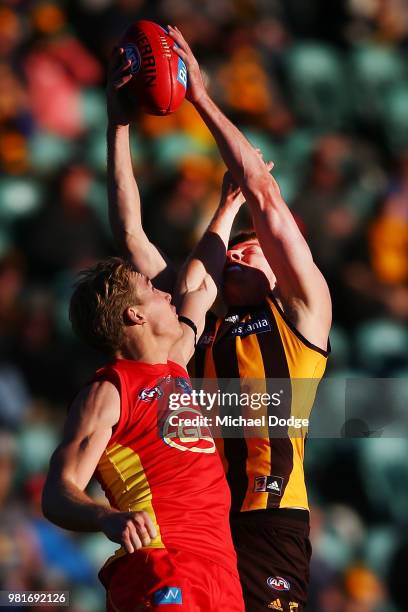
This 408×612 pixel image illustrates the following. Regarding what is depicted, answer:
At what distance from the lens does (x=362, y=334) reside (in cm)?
825

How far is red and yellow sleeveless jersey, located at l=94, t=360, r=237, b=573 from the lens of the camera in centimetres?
366

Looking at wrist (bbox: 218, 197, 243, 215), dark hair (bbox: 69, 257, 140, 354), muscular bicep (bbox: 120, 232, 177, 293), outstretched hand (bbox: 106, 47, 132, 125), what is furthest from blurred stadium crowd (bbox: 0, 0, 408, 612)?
dark hair (bbox: 69, 257, 140, 354)

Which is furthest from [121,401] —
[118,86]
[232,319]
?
[118,86]

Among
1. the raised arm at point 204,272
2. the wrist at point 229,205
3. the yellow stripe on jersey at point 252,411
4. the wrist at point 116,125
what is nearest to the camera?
the yellow stripe on jersey at point 252,411

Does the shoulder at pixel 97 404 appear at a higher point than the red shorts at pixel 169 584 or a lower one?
higher

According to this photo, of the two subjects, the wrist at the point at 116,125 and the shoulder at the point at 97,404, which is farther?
the wrist at the point at 116,125

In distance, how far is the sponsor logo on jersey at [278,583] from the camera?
14.4ft

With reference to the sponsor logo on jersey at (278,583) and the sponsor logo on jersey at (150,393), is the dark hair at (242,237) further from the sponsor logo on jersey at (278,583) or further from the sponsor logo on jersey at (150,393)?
the sponsor logo on jersey at (278,583)

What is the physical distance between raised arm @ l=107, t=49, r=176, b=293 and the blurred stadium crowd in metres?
2.52

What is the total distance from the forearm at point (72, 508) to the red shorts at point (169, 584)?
28 centimetres

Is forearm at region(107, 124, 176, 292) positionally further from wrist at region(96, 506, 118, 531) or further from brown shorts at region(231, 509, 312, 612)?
wrist at region(96, 506, 118, 531)

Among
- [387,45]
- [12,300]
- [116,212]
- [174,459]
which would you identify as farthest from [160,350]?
[387,45]

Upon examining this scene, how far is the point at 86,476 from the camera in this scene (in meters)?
3.57

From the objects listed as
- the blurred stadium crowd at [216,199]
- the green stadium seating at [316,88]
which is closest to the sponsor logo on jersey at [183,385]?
the blurred stadium crowd at [216,199]
